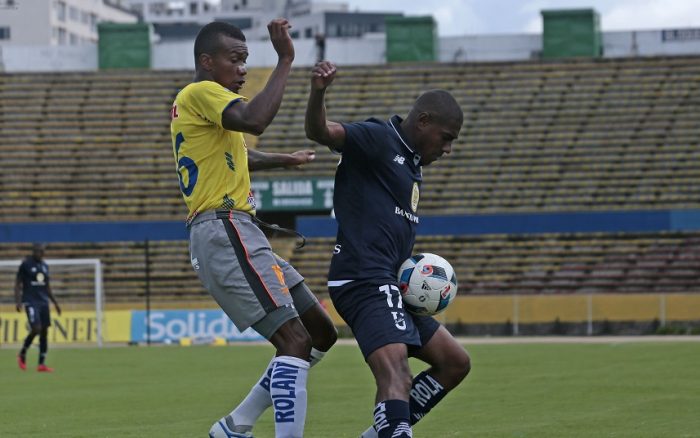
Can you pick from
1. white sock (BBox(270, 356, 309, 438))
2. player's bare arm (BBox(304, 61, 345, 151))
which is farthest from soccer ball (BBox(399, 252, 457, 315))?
player's bare arm (BBox(304, 61, 345, 151))

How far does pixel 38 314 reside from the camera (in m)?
23.2

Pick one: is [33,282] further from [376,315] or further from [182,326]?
[376,315]

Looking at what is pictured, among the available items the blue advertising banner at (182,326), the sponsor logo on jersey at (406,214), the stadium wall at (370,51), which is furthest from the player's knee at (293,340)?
the stadium wall at (370,51)

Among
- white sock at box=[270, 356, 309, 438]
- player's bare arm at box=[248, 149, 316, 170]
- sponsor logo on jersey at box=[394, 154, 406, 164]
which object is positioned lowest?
white sock at box=[270, 356, 309, 438]

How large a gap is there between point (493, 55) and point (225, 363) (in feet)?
92.1

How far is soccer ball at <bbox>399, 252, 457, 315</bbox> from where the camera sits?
809 centimetres

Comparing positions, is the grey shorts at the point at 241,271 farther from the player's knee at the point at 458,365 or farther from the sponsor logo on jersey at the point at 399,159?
the player's knee at the point at 458,365

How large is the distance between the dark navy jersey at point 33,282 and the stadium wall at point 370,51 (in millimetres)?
25934

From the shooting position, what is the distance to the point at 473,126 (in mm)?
44719

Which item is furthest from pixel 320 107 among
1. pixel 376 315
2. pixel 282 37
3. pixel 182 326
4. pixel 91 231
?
pixel 91 231

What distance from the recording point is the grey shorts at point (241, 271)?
304 inches

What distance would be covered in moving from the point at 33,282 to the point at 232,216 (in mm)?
16455

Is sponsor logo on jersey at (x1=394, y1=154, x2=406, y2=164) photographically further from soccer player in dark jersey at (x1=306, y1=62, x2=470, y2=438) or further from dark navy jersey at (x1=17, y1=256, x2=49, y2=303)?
dark navy jersey at (x1=17, y1=256, x2=49, y2=303)

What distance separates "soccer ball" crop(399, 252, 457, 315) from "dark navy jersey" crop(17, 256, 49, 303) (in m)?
16.3
